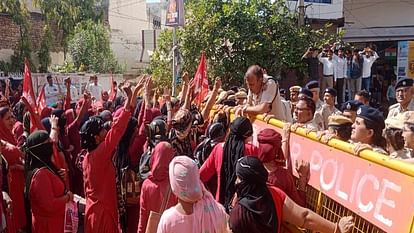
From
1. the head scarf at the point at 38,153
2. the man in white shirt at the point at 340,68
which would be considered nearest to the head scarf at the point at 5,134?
the head scarf at the point at 38,153

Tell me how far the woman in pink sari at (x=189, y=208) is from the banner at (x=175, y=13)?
9.42m

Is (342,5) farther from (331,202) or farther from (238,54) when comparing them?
(331,202)

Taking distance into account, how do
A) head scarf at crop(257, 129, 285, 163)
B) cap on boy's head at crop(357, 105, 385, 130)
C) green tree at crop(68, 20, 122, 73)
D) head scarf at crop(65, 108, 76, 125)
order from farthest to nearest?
green tree at crop(68, 20, 122, 73)
head scarf at crop(65, 108, 76, 125)
cap on boy's head at crop(357, 105, 385, 130)
head scarf at crop(257, 129, 285, 163)

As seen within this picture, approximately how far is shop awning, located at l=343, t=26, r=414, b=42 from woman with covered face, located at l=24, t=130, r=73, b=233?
17.2m

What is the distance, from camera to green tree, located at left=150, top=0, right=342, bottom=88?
1561cm

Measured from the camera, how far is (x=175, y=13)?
39.9 ft

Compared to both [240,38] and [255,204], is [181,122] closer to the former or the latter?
[255,204]

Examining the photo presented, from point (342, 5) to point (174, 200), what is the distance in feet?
59.6

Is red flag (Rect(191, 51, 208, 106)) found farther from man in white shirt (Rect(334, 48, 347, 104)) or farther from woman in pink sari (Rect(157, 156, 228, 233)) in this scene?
man in white shirt (Rect(334, 48, 347, 104))

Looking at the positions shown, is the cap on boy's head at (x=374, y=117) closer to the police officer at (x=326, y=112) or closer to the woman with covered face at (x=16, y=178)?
the police officer at (x=326, y=112)

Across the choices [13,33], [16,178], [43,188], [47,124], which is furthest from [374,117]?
[13,33]

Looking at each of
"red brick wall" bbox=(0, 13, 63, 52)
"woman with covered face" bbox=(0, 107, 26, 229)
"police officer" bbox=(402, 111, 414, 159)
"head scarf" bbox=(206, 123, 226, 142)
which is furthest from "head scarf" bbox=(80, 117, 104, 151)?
"red brick wall" bbox=(0, 13, 63, 52)

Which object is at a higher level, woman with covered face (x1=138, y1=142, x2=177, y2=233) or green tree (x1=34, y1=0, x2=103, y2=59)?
green tree (x1=34, y1=0, x2=103, y2=59)

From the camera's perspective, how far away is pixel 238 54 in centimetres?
1591
